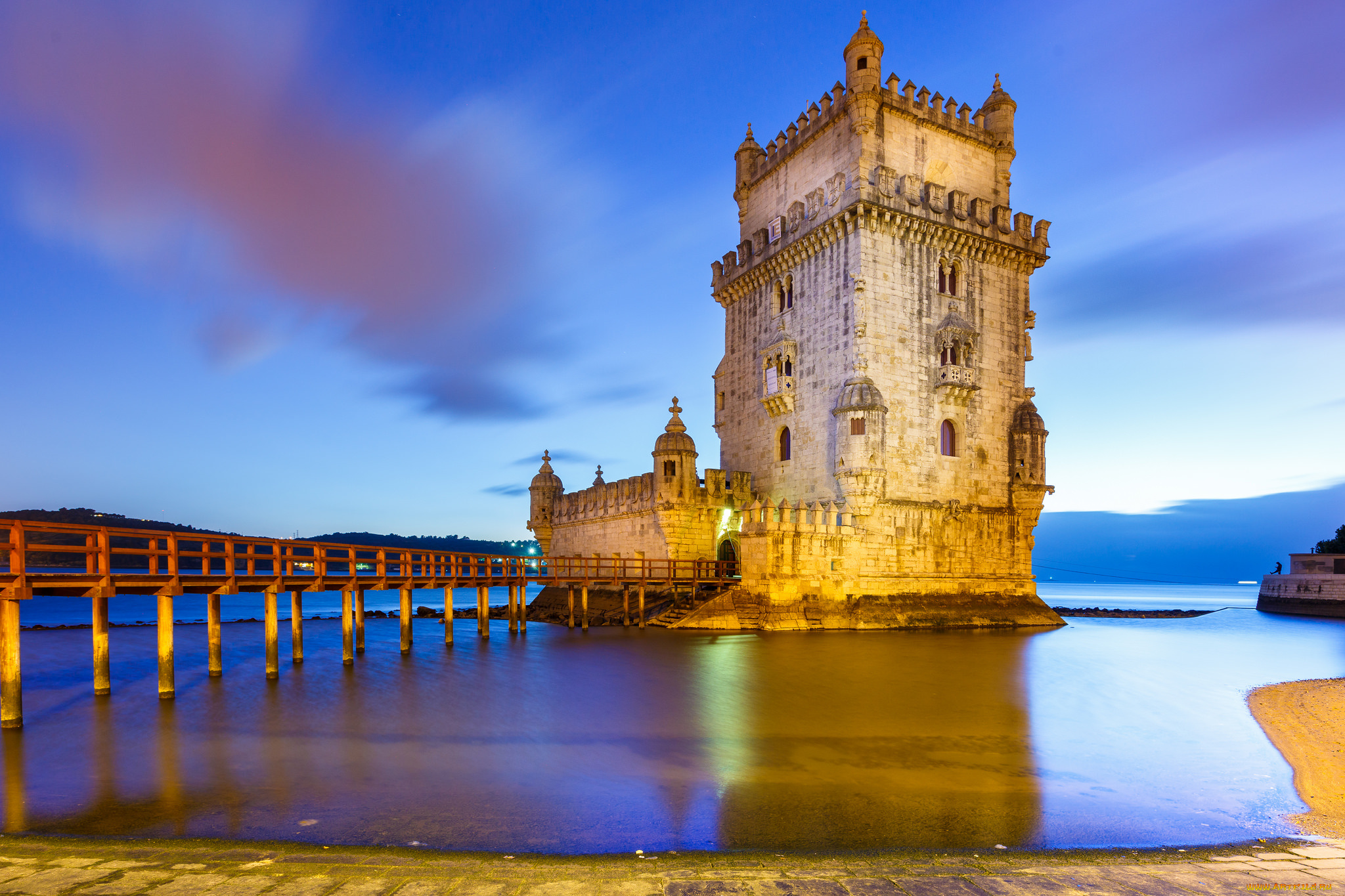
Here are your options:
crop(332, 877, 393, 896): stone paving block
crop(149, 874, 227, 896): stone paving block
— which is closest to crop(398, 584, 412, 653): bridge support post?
crop(149, 874, 227, 896): stone paving block

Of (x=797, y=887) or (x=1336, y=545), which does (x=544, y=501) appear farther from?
(x=1336, y=545)

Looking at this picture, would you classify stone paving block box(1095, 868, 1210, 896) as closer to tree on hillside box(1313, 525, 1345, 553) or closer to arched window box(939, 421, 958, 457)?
arched window box(939, 421, 958, 457)

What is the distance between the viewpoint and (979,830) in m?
6.92

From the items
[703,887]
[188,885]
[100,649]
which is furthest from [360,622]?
[703,887]

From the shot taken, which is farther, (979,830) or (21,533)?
(21,533)

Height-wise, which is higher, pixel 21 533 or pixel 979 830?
pixel 21 533

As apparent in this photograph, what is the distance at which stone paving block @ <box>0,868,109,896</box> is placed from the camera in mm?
4762

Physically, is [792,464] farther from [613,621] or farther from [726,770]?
[726,770]

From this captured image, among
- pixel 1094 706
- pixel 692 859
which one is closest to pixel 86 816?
pixel 692 859

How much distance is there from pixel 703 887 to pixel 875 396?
23.2 meters

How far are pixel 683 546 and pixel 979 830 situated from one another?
2376 centimetres

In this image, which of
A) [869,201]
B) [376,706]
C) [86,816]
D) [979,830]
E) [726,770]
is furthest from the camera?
[869,201]

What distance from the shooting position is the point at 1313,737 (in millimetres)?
11586

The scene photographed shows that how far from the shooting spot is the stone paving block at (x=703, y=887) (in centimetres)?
480
